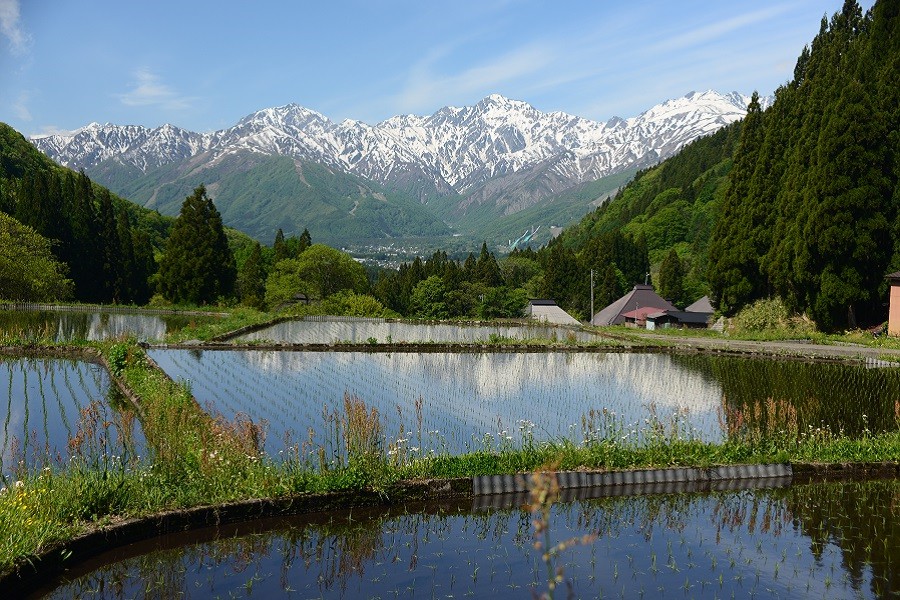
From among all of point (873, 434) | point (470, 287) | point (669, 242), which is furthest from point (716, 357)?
point (669, 242)

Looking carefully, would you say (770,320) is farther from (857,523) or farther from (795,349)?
(857,523)

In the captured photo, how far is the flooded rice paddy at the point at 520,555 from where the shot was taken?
8.93 metres

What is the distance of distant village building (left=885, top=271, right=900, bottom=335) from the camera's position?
36.8m

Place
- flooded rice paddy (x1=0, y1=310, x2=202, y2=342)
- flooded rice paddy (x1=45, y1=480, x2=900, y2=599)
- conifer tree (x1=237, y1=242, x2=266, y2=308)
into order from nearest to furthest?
flooded rice paddy (x1=45, y1=480, x2=900, y2=599) → flooded rice paddy (x1=0, y1=310, x2=202, y2=342) → conifer tree (x1=237, y1=242, x2=266, y2=308)

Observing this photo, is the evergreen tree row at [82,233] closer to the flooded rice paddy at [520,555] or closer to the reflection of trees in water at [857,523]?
the flooded rice paddy at [520,555]

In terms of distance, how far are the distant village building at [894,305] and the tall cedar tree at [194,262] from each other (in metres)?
45.9

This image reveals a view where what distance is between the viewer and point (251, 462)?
38.7ft

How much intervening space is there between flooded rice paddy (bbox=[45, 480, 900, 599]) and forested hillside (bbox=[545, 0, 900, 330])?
29363mm

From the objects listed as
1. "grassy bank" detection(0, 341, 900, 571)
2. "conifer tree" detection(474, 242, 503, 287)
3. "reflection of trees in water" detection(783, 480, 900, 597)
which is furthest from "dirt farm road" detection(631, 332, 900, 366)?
"conifer tree" detection(474, 242, 503, 287)

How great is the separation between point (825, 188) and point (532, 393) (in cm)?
2438

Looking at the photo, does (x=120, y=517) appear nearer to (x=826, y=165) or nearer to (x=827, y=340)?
(x=827, y=340)

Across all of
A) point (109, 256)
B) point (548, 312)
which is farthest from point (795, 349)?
point (109, 256)

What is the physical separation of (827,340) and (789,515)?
96.3 ft

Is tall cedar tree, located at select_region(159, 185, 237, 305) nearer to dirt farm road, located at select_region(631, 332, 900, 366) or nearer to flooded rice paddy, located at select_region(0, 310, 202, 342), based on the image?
flooded rice paddy, located at select_region(0, 310, 202, 342)
